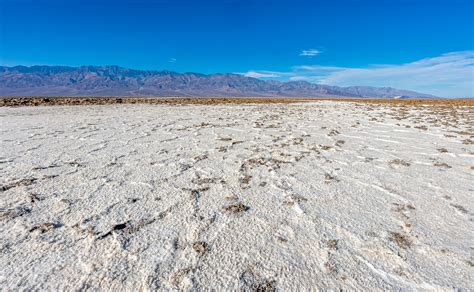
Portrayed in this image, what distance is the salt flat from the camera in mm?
1885

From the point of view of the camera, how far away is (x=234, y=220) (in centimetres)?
265

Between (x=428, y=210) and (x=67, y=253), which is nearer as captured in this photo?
(x=67, y=253)

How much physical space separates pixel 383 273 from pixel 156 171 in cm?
321

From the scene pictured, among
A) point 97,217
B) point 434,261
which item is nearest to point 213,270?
point 97,217

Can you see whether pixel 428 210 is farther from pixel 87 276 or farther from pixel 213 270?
pixel 87 276

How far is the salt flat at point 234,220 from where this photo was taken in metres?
1.88

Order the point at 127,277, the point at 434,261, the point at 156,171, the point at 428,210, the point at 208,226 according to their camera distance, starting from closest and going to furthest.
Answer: the point at 127,277 < the point at 434,261 < the point at 208,226 < the point at 428,210 < the point at 156,171

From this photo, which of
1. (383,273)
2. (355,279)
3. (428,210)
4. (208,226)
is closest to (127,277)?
(208,226)

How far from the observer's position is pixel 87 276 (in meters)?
1.85

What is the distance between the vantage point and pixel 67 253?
2.10 metres

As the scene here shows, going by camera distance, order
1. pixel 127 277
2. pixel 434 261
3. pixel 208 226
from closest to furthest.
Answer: pixel 127 277 → pixel 434 261 → pixel 208 226

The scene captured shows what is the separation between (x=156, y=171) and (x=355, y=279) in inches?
122

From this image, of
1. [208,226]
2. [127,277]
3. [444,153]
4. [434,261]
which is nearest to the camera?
[127,277]

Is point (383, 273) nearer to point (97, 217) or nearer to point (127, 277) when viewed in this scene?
point (127, 277)
